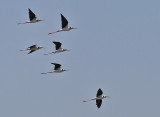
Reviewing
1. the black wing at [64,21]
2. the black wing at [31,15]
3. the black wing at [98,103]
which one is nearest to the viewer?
the black wing at [98,103]

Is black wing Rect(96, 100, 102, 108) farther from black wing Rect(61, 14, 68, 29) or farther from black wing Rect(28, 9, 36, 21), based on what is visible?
black wing Rect(28, 9, 36, 21)

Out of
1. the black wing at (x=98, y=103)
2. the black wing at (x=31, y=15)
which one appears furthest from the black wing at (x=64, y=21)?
the black wing at (x=98, y=103)

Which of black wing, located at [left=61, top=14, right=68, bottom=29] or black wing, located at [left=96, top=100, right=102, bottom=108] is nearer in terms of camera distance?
black wing, located at [left=96, top=100, right=102, bottom=108]

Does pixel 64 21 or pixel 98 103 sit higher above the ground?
pixel 64 21

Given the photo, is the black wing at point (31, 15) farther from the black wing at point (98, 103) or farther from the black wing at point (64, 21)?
the black wing at point (98, 103)

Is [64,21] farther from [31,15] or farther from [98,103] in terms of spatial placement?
[98,103]

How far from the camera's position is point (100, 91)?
16912 centimetres

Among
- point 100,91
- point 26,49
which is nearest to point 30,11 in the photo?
point 26,49

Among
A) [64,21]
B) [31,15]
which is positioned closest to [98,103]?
[64,21]

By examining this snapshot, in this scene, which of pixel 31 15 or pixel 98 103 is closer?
pixel 98 103

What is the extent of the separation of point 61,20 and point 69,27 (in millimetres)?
5981

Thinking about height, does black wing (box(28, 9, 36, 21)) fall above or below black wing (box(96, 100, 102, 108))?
A: above

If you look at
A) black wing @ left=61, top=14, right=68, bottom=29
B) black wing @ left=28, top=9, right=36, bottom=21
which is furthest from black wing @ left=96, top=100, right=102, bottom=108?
black wing @ left=28, top=9, right=36, bottom=21

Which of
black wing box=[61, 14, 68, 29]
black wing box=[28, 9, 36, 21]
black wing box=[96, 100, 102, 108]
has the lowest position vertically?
black wing box=[96, 100, 102, 108]
